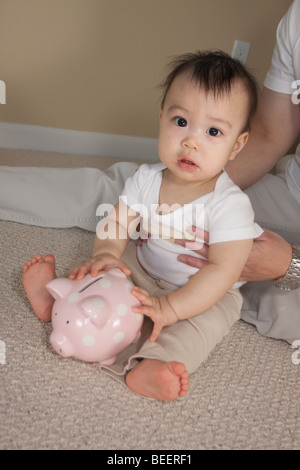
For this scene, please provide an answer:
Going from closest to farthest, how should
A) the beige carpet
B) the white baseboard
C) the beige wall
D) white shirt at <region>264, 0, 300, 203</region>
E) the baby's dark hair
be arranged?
the beige carpet → the baby's dark hair → white shirt at <region>264, 0, 300, 203</region> → the beige wall → the white baseboard

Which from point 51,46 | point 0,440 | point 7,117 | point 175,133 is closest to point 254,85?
point 175,133

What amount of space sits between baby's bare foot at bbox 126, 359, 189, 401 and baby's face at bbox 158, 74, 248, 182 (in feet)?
1.10

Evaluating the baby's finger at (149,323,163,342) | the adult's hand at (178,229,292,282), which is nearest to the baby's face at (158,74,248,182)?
the adult's hand at (178,229,292,282)

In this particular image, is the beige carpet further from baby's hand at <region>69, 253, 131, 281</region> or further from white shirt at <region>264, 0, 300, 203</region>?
white shirt at <region>264, 0, 300, 203</region>

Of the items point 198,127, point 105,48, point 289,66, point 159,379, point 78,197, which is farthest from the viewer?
point 105,48

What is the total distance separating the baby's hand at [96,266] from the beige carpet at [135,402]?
145 mm

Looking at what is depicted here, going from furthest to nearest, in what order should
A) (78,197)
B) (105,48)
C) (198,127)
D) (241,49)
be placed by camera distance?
(241,49) → (105,48) → (78,197) → (198,127)

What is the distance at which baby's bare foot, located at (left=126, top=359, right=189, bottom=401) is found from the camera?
2.45ft

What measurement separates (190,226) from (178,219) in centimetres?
3

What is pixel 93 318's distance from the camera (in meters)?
0.76

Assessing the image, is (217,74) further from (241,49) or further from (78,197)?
(241,49)

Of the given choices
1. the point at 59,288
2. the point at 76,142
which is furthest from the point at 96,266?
the point at 76,142

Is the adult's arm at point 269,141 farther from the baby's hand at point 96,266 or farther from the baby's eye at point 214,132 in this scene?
the baby's hand at point 96,266

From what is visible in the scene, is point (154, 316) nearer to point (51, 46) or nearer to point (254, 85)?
point (254, 85)
